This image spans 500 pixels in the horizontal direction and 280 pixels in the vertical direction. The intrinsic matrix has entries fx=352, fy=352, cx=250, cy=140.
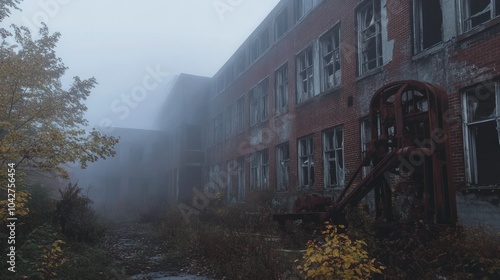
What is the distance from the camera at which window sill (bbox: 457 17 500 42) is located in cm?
752

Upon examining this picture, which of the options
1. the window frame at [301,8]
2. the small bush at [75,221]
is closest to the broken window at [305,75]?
the window frame at [301,8]

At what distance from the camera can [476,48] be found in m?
7.97

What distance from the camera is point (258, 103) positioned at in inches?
826

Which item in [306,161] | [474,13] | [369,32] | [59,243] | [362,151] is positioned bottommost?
[59,243]

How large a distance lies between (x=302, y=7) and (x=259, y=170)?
350 inches

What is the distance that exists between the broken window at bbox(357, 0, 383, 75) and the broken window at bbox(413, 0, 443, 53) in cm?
157

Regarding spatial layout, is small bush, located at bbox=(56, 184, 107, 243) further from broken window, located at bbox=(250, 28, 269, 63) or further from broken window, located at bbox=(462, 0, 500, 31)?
broken window, located at bbox=(250, 28, 269, 63)

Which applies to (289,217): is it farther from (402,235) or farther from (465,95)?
(465,95)

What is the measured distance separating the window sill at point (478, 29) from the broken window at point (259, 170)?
11881mm

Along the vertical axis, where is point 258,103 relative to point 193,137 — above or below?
above

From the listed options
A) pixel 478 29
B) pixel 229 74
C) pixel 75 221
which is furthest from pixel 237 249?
pixel 229 74

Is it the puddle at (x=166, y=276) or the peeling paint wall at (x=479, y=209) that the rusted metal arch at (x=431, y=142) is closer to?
the peeling paint wall at (x=479, y=209)

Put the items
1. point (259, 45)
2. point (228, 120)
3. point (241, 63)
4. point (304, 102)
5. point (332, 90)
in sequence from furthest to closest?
point (228, 120) < point (241, 63) < point (259, 45) < point (304, 102) < point (332, 90)

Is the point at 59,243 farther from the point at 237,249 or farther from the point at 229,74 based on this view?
the point at 229,74
